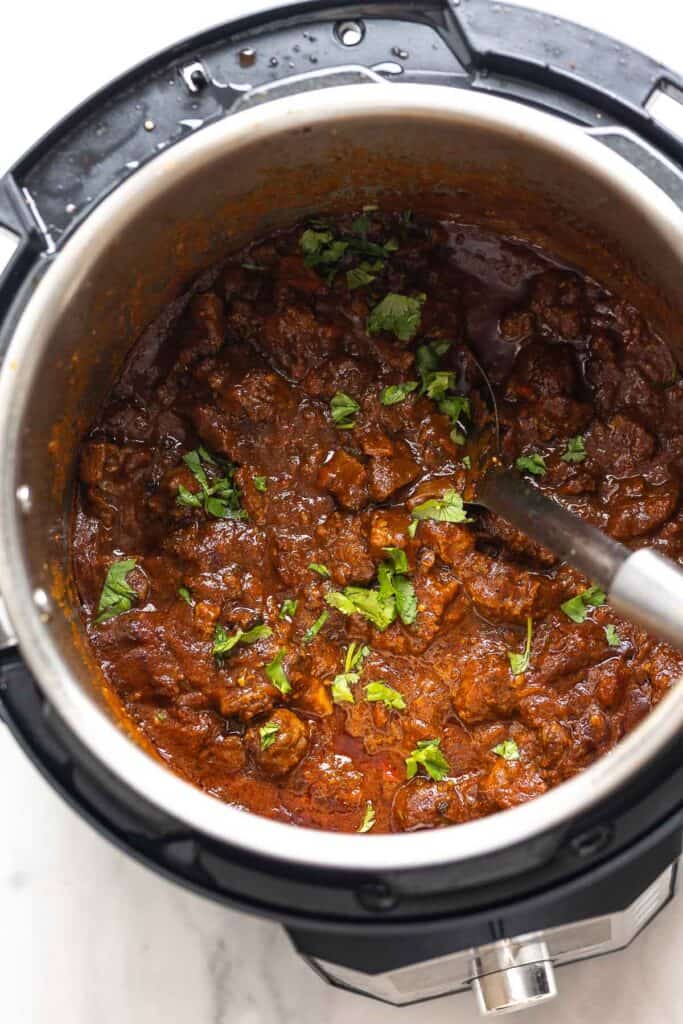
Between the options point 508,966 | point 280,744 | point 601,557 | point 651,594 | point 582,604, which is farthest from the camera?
point 582,604

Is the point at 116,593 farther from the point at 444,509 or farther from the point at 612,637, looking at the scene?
the point at 612,637

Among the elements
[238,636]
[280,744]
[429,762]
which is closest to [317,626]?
[238,636]

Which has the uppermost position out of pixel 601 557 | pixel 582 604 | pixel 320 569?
pixel 320 569

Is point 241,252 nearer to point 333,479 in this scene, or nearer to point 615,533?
point 333,479

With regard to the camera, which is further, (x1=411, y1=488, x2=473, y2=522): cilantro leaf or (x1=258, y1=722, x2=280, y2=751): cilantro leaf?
(x1=411, y1=488, x2=473, y2=522): cilantro leaf

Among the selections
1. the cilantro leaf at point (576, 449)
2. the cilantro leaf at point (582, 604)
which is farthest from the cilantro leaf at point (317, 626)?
the cilantro leaf at point (576, 449)

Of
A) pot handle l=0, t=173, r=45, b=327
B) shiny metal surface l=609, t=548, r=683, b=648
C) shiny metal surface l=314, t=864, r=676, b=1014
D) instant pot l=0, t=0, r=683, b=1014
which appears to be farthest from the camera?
shiny metal surface l=314, t=864, r=676, b=1014

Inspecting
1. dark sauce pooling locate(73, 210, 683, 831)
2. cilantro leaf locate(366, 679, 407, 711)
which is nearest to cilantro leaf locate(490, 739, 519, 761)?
dark sauce pooling locate(73, 210, 683, 831)

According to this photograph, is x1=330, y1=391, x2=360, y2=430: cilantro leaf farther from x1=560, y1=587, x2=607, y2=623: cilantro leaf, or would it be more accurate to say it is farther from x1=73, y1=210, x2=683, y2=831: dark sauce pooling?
x1=560, y1=587, x2=607, y2=623: cilantro leaf
